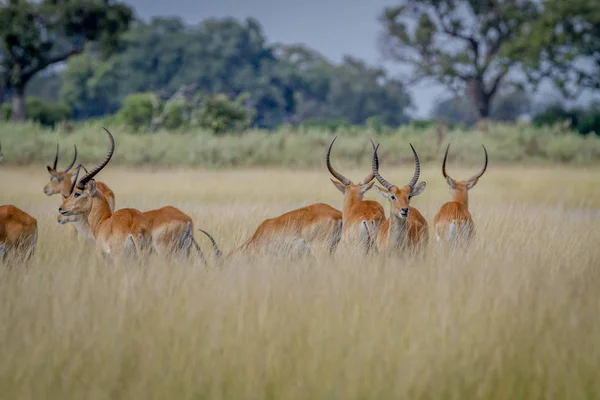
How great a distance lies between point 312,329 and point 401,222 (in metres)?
2.53

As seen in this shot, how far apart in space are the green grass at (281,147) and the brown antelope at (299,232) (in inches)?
556

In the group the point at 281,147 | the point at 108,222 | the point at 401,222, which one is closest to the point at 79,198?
the point at 108,222

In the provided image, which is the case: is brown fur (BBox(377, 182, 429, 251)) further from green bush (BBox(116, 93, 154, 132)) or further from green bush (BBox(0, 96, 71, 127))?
green bush (BBox(0, 96, 71, 127))

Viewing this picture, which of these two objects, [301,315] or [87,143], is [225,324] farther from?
[87,143]

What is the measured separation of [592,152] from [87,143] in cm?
1294

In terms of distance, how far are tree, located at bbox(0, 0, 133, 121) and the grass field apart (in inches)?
994

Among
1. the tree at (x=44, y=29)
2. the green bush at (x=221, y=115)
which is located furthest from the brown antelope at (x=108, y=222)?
the tree at (x=44, y=29)

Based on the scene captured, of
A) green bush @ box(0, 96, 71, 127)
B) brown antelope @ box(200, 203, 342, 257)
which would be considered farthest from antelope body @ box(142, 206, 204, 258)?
green bush @ box(0, 96, 71, 127)

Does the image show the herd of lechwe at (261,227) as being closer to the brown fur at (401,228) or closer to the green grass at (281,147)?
the brown fur at (401,228)

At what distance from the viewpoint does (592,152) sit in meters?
23.5

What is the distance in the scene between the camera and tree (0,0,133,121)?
30.8m

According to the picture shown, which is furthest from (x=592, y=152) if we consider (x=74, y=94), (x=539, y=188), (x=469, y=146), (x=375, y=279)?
(x=74, y=94)

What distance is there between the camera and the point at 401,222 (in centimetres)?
714

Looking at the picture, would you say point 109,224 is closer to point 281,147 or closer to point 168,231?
point 168,231
